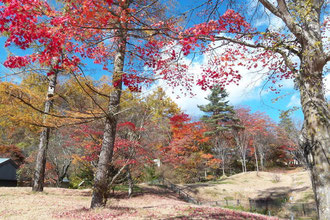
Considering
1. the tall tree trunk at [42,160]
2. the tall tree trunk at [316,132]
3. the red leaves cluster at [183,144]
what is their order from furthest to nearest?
the red leaves cluster at [183,144] < the tall tree trunk at [42,160] < the tall tree trunk at [316,132]

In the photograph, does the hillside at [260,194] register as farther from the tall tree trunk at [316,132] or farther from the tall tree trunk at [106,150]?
the tall tree trunk at [316,132]

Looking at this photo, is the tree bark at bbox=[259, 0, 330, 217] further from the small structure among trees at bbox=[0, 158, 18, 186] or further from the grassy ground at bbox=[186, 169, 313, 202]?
the small structure among trees at bbox=[0, 158, 18, 186]

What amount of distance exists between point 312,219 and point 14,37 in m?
16.5

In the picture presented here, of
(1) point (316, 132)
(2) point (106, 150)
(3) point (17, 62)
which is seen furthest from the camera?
(2) point (106, 150)

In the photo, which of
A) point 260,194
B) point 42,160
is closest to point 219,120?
point 260,194

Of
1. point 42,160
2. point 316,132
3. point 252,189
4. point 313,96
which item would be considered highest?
point 313,96

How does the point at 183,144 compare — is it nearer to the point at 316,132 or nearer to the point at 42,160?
the point at 42,160

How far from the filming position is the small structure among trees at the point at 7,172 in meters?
18.4

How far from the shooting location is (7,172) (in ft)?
62.1

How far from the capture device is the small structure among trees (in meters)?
18.4

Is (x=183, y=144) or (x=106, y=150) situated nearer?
(x=106, y=150)

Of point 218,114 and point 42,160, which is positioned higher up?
point 218,114

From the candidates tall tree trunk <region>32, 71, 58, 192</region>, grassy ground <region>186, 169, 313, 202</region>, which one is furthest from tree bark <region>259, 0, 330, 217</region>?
grassy ground <region>186, 169, 313, 202</region>

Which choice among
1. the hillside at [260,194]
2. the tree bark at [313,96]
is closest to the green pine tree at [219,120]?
the hillside at [260,194]
